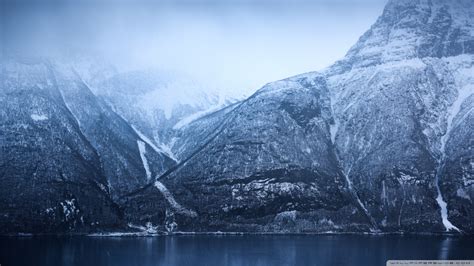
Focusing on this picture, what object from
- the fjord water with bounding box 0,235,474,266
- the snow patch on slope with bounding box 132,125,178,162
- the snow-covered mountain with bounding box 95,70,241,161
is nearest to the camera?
the fjord water with bounding box 0,235,474,266

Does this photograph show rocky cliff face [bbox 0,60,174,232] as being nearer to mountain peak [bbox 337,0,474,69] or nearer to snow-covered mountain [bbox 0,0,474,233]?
snow-covered mountain [bbox 0,0,474,233]

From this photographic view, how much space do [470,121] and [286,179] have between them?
49826 mm

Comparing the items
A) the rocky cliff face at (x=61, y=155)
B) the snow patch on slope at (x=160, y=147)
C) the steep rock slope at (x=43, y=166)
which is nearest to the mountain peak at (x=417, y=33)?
the snow patch on slope at (x=160, y=147)

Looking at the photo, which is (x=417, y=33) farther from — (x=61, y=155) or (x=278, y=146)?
(x=61, y=155)

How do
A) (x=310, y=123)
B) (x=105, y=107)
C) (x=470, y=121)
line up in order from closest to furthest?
(x=470, y=121)
(x=310, y=123)
(x=105, y=107)

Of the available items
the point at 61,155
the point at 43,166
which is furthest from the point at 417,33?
the point at 43,166

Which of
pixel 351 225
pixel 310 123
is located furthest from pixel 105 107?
pixel 351 225

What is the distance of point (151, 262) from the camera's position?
2911 inches

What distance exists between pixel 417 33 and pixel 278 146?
6488cm

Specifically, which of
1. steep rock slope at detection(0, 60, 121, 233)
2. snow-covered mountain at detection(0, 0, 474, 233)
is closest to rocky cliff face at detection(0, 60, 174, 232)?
steep rock slope at detection(0, 60, 121, 233)

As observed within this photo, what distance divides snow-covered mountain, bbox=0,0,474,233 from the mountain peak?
0.48 m

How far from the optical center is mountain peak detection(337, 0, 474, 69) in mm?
178375

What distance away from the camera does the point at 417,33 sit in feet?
607

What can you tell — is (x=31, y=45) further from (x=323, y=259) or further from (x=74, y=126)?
(x=323, y=259)
